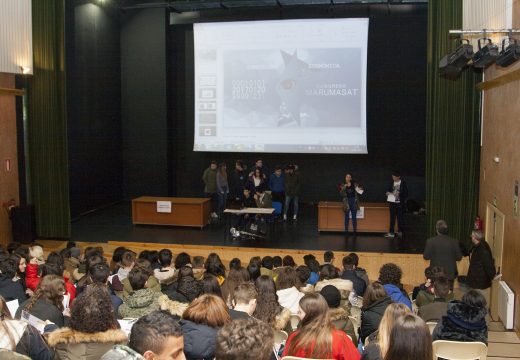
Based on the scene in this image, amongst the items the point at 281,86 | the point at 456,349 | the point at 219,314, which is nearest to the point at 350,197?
the point at 281,86

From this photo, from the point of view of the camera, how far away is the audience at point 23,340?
3064mm

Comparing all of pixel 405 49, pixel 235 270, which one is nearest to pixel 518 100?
pixel 235 270

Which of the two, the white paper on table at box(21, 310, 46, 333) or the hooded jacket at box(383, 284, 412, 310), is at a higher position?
the white paper on table at box(21, 310, 46, 333)

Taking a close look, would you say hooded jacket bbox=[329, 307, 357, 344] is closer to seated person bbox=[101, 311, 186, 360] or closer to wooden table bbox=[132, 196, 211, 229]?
seated person bbox=[101, 311, 186, 360]

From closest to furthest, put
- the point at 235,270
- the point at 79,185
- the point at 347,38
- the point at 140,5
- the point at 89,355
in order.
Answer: the point at 89,355
the point at 235,270
the point at 347,38
the point at 79,185
the point at 140,5

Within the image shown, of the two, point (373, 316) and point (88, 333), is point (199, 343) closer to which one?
point (88, 333)

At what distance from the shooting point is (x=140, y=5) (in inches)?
573

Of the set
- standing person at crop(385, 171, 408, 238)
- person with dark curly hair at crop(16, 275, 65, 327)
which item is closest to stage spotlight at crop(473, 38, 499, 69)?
standing person at crop(385, 171, 408, 238)

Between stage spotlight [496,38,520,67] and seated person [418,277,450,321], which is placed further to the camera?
stage spotlight [496,38,520,67]

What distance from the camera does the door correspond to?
8148 mm

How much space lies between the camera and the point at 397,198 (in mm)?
11039

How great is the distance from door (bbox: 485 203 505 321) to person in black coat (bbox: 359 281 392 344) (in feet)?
13.8

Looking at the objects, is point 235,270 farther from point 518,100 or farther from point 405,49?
point 405,49

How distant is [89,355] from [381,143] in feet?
39.5
